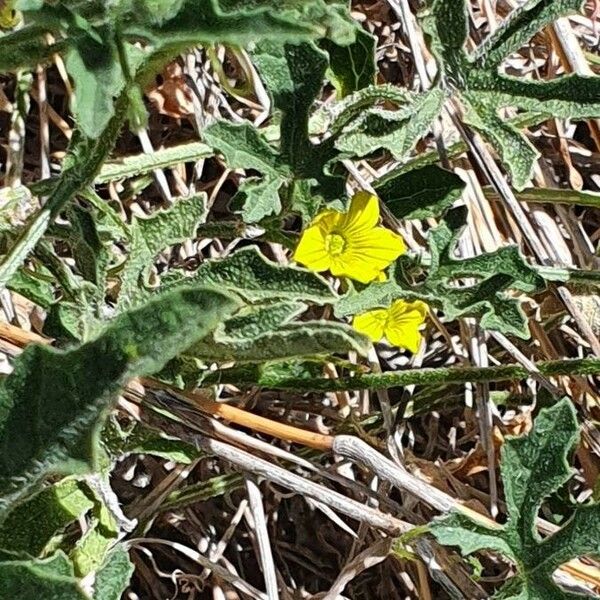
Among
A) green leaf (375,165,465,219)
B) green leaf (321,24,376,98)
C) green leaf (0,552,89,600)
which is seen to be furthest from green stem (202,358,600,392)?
green leaf (0,552,89,600)

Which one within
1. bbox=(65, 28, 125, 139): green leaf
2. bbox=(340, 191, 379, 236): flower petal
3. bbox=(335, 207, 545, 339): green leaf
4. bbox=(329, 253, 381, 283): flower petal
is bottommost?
bbox=(335, 207, 545, 339): green leaf

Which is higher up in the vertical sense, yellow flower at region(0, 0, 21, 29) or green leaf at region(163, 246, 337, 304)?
yellow flower at region(0, 0, 21, 29)

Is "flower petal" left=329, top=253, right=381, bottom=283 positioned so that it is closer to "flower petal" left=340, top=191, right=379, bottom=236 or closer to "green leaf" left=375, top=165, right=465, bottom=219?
"flower petal" left=340, top=191, right=379, bottom=236

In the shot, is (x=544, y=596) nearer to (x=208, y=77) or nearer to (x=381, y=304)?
(x=381, y=304)

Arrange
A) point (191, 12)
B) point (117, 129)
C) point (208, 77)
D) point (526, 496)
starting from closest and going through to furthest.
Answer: point (191, 12), point (117, 129), point (526, 496), point (208, 77)

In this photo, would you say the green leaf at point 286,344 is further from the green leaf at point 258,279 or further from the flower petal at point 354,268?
the flower petal at point 354,268

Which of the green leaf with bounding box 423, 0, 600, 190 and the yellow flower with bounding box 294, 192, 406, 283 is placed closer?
the green leaf with bounding box 423, 0, 600, 190

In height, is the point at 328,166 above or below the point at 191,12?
below

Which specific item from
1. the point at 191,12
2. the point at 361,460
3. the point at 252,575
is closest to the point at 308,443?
the point at 361,460

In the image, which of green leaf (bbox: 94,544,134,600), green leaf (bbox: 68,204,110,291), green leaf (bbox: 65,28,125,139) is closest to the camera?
green leaf (bbox: 65,28,125,139)
